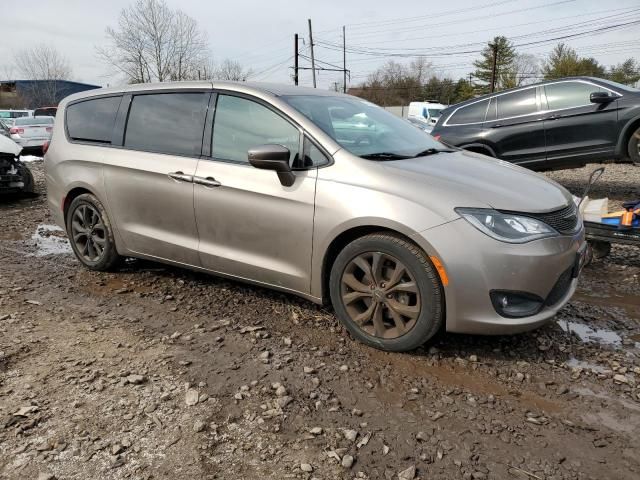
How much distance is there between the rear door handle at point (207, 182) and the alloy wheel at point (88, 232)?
4.45 feet

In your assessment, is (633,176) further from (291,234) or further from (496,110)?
(291,234)

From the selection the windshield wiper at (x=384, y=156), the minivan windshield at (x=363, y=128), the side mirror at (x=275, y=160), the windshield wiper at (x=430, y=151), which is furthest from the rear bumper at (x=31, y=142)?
the windshield wiper at (x=384, y=156)

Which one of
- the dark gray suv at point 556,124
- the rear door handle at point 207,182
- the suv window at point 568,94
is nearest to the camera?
the rear door handle at point 207,182

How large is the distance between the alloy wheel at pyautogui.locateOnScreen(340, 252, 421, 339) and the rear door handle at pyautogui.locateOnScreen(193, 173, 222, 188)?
1.18 metres

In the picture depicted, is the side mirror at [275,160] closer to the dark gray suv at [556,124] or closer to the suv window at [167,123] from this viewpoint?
the suv window at [167,123]

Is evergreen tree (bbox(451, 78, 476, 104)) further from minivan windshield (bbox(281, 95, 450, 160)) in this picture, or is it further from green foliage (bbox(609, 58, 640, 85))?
minivan windshield (bbox(281, 95, 450, 160))

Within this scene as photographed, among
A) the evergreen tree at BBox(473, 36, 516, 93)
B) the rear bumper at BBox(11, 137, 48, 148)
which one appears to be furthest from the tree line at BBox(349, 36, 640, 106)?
the rear bumper at BBox(11, 137, 48, 148)

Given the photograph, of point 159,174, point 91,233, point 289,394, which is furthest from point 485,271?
point 91,233

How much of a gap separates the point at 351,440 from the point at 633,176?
1068cm

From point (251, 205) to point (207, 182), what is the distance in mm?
434

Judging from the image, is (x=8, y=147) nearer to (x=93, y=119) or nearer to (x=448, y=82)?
(x=93, y=119)

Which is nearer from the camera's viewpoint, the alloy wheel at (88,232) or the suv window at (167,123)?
the suv window at (167,123)

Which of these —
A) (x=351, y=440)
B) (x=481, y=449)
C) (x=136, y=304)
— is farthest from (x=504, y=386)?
(x=136, y=304)

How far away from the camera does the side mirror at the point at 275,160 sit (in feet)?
10.8
